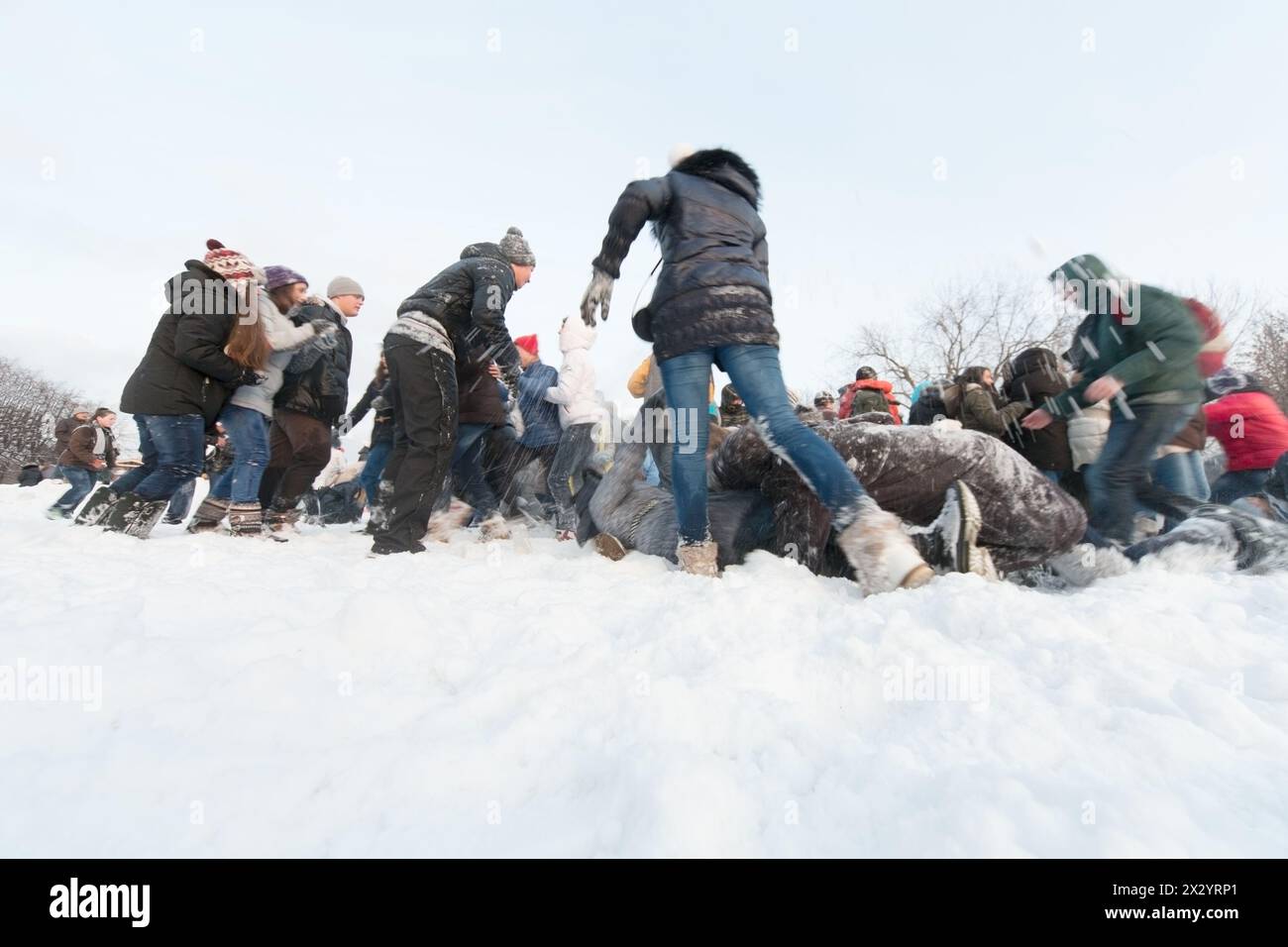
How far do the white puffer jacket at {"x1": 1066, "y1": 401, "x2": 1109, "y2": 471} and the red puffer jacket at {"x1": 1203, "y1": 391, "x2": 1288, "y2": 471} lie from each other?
1.00 m

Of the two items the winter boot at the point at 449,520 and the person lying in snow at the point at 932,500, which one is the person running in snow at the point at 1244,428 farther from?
the winter boot at the point at 449,520

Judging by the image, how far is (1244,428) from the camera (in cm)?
445

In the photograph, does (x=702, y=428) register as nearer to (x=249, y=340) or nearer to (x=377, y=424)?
(x=249, y=340)

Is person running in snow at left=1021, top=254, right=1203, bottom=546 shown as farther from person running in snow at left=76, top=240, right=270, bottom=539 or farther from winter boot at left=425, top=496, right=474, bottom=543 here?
person running in snow at left=76, top=240, right=270, bottom=539

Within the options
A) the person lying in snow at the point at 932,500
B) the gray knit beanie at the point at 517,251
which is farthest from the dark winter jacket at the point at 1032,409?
the gray knit beanie at the point at 517,251

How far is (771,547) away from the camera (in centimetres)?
284

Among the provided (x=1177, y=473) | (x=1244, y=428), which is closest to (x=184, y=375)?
(x=1177, y=473)

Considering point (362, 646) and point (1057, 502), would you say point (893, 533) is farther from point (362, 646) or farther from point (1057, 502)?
point (362, 646)

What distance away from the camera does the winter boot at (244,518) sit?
387 cm

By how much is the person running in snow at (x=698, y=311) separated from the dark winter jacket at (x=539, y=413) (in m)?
2.83

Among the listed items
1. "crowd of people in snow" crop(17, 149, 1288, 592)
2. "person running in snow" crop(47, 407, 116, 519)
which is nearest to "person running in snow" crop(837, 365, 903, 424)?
"crowd of people in snow" crop(17, 149, 1288, 592)

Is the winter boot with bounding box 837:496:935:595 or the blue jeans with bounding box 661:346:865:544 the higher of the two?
the blue jeans with bounding box 661:346:865:544

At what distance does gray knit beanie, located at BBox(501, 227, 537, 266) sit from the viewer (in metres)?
3.84
